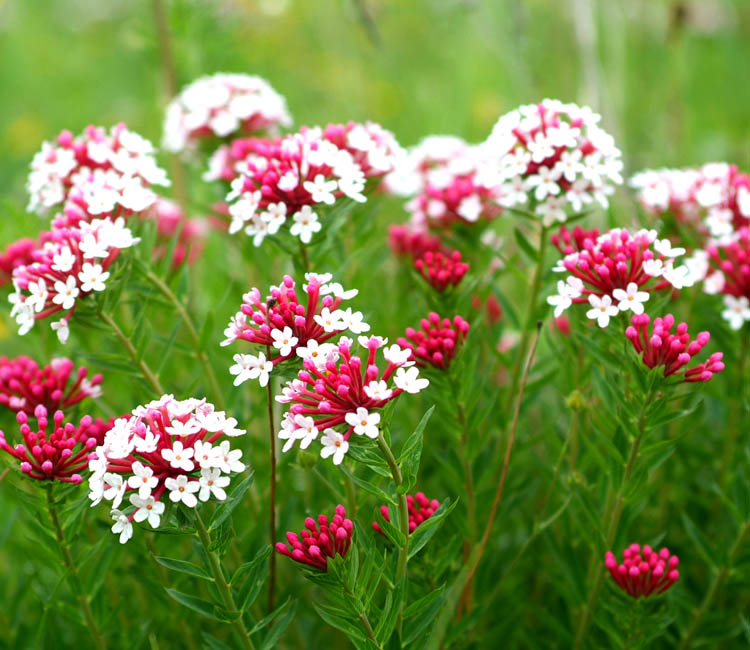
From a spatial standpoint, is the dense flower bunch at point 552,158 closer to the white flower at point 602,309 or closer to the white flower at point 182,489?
the white flower at point 602,309

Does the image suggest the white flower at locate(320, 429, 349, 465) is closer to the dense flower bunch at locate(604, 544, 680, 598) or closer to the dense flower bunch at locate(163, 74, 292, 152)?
the dense flower bunch at locate(604, 544, 680, 598)

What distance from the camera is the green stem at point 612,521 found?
1923 millimetres

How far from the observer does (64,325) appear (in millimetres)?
1992

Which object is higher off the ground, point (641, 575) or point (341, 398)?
point (341, 398)

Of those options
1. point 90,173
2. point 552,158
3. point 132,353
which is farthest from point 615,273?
point 90,173

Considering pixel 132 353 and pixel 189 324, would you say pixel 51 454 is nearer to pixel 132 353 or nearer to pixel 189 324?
pixel 132 353

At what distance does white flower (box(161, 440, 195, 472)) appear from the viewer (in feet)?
5.12

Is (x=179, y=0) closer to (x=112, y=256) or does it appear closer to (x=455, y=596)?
(x=112, y=256)

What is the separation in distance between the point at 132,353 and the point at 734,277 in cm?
170

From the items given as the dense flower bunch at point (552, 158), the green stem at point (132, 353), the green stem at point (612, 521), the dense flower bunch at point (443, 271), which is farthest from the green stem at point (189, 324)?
the green stem at point (612, 521)

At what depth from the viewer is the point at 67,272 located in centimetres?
200

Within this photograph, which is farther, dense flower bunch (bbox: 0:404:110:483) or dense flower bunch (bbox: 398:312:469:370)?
dense flower bunch (bbox: 398:312:469:370)

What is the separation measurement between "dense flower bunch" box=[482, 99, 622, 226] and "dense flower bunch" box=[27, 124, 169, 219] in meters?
1.01

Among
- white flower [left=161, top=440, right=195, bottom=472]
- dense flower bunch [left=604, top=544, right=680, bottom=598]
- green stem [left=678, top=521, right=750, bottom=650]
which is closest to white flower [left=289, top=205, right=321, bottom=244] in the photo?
white flower [left=161, top=440, right=195, bottom=472]
